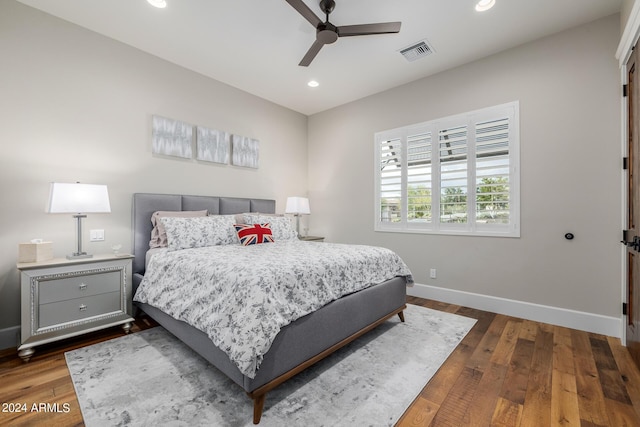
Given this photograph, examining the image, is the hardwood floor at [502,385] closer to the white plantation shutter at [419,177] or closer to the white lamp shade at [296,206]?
the white plantation shutter at [419,177]

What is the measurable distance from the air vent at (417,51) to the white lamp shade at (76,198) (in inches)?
136

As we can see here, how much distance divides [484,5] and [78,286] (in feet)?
14.2

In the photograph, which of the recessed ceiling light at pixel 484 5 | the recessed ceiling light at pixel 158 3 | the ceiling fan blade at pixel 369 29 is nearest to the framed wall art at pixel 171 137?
the recessed ceiling light at pixel 158 3

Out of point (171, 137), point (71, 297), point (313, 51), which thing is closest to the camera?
point (71, 297)

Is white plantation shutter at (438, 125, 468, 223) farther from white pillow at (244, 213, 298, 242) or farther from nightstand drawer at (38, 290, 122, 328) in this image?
nightstand drawer at (38, 290, 122, 328)

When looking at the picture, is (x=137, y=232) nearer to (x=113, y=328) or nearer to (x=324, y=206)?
(x=113, y=328)

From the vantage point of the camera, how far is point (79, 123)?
2814 millimetres

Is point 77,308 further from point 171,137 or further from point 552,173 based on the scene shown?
point 552,173

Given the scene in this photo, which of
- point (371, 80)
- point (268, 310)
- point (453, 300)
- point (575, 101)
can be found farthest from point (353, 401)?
point (371, 80)

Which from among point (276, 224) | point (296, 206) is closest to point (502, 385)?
Result: point (276, 224)

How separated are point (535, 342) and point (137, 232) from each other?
4.08 meters

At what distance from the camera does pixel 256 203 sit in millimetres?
4270

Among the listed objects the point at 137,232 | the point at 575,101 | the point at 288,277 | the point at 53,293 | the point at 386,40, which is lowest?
the point at 53,293

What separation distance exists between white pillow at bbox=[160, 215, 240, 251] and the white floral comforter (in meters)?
0.20
